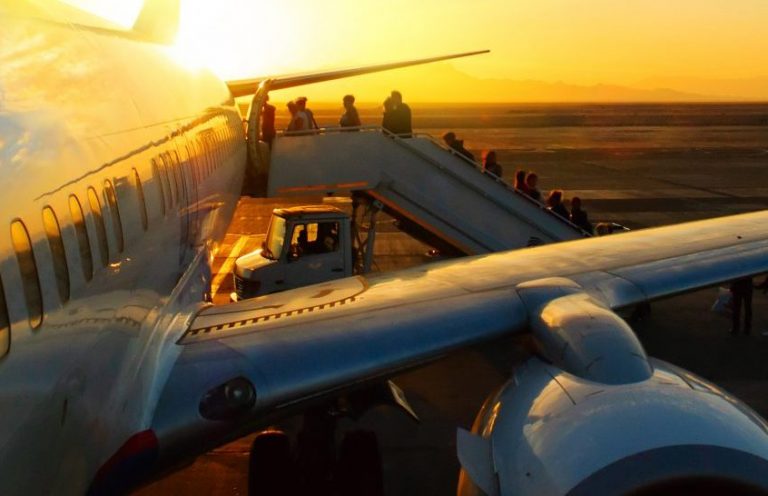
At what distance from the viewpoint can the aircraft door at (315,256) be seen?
15.3m

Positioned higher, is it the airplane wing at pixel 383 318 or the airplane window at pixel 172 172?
the airplane window at pixel 172 172

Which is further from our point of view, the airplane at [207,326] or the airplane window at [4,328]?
the airplane at [207,326]

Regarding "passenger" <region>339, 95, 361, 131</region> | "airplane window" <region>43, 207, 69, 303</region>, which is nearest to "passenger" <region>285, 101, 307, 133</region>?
"passenger" <region>339, 95, 361, 131</region>

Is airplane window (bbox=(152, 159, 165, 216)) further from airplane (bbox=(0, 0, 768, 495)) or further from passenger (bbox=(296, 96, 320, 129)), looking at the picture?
passenger (bbox=(296, 96, 320, 129))

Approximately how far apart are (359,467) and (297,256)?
755cm

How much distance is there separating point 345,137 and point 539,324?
10.2 metres

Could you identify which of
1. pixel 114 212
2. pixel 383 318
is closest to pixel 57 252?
pixel 114 212

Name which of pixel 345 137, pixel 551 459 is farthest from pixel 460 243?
pixel 551 459

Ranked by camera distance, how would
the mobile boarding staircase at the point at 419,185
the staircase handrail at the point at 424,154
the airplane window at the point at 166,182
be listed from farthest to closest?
the staircase handrail at the point at 424,154 → the mobile boarding staircase at the point at 419,185 → the airplane window at the point at 166,182

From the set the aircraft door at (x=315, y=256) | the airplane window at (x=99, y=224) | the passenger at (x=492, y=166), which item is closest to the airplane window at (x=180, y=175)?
the airplane window at (x=99, y=224)

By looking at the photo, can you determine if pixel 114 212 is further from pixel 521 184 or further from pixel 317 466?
pixel 521 184

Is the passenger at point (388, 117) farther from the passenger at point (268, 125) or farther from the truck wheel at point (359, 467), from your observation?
the truck wheel at point (359, 467)

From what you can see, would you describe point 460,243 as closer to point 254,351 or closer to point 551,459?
point 254,351

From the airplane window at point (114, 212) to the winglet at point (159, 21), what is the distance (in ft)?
16.2
